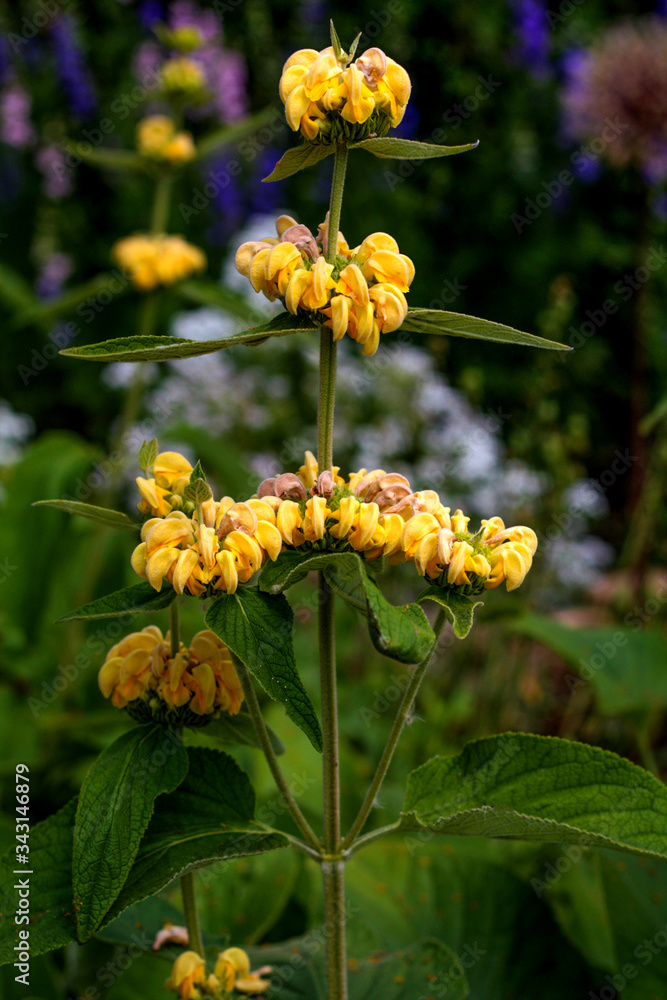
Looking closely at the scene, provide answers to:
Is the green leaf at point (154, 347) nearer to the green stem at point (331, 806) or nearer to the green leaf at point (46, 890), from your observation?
the green stem at point (331, 806)

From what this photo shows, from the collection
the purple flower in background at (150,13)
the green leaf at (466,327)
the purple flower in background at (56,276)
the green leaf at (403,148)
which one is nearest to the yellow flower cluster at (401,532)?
the green leaf at (466,327)

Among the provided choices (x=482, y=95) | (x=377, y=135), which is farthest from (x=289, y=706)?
(x=482, y=95)

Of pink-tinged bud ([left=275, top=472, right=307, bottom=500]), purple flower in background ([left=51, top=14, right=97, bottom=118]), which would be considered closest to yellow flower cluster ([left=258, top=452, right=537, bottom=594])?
pink-tinged bud ([left=275, top=472, right=307, bottom=500])

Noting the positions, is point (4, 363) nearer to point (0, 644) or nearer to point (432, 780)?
point (0, 644)

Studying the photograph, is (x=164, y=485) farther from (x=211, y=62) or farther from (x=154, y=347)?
A: (x=211, y=62)

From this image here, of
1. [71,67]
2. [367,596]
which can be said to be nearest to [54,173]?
[71,67]
